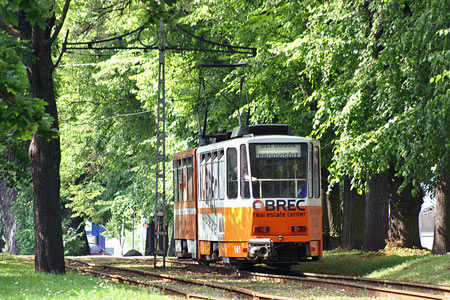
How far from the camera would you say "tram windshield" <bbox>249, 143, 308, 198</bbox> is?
1997 cm

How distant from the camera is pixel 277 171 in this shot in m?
20.0

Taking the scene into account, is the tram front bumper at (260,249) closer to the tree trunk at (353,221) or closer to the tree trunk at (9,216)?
the tree trunk at (353,221)

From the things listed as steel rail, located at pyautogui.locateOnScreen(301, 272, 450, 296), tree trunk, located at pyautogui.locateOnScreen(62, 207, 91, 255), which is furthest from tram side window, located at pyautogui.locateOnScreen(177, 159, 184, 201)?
tree trunk, located at pyautogui.locateOnScreen(62, 207, 91, 255)

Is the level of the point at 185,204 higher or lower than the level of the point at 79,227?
lower

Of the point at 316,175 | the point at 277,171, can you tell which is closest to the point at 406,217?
the point at 316,175

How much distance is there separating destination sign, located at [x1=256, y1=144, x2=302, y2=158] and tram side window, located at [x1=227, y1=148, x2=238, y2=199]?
67 cm

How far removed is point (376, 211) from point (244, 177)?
22.9ft

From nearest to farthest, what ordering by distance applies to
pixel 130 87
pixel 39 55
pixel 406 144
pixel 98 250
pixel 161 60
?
pixel 406 144 < pixel 39 55 < pixel 161 60 < pixel 130 87 < pixel 98 250

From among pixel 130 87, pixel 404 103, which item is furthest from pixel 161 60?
pixel 130 87

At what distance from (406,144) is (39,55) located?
27.7 ft

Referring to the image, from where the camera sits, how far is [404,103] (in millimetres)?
18656

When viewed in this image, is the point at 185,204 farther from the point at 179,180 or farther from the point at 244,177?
the point at 244,177

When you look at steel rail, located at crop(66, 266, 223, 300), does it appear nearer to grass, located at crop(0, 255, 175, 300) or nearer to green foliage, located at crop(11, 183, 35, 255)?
grass, located at crop(0, 255, 175, 300)

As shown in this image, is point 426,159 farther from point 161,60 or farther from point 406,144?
point 161,60
